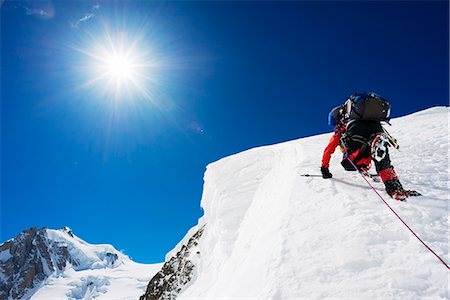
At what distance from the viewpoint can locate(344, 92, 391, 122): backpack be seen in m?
6.45

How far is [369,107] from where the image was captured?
21.1 ft

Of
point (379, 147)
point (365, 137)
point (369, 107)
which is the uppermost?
point (369, 107)

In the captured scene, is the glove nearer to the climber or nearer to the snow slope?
the climber

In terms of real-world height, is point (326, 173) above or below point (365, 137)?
below

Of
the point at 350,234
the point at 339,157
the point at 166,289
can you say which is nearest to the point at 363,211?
the point at 350,234

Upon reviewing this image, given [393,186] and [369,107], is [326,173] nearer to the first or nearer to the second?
[369,107]

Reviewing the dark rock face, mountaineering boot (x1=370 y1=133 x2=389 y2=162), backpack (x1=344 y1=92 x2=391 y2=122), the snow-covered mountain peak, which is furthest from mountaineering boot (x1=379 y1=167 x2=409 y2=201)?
the dark rock face

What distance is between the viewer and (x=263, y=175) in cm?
1341

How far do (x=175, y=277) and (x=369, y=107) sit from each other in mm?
14336

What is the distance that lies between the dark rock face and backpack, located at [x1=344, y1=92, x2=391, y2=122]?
11.3 m

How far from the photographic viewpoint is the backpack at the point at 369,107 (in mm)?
6449

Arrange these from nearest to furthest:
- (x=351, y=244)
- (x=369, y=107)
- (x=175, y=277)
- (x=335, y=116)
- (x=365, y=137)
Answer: (x=351, y=244)
(x=369, y=107)
(x=365, y=137)
(x=335, y=116)
(x=175, y=277)

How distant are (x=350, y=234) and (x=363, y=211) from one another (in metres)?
0.75

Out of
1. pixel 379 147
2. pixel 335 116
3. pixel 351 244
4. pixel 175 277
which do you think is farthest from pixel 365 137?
pixel 175 277
